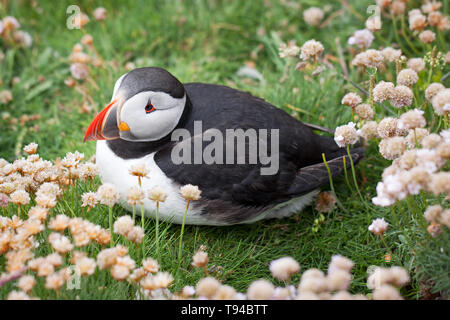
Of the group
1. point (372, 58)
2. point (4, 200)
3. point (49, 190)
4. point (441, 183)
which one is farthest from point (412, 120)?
point (4, 200)

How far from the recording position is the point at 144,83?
8.63 ft

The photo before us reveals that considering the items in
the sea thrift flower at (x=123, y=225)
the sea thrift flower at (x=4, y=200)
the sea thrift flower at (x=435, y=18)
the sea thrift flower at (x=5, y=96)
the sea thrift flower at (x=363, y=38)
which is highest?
the sea thrift flower at (x=435, y=18)

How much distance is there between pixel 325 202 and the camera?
325 cm

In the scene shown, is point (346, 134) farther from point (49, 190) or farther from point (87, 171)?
point (49, 190)

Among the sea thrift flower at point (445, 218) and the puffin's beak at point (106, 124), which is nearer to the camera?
the sea thrift flower at point (445, 218)

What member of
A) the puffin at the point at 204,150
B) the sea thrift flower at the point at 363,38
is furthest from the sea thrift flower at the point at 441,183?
the sea thrift flower at the point at 363,38

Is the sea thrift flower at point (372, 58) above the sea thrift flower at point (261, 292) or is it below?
above

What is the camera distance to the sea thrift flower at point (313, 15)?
448 cm

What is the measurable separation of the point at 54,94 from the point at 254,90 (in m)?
1.87

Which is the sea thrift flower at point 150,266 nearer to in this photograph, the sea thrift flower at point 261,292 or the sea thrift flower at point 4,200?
the sea thrift flower at point 261,292

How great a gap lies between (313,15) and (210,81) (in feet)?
3.72

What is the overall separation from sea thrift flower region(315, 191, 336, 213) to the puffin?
0.73ft

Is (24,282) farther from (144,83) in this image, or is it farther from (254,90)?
(254,90)
